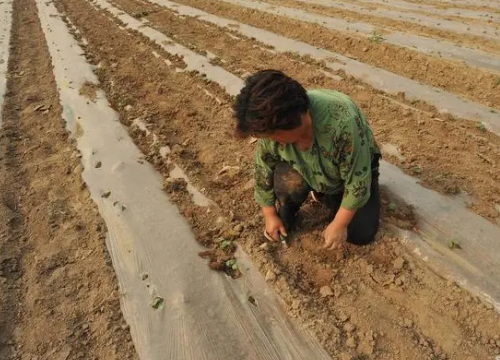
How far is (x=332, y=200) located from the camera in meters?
2.50

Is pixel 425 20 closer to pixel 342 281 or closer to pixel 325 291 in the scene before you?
pixel 342 281

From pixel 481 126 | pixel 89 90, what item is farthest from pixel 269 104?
pixel 89 90

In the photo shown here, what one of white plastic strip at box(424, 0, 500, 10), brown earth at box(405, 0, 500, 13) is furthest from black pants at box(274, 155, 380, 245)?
white plastic strip at box(424, 0, 500, 10)

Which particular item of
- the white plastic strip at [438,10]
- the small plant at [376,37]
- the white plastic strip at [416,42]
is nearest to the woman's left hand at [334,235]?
the white plastic strip at [416,42]

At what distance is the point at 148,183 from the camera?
3361 millimetres

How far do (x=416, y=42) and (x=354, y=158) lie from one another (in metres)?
4.72

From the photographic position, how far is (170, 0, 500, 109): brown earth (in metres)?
4.66

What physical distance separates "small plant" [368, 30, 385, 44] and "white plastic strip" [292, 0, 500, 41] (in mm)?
1148

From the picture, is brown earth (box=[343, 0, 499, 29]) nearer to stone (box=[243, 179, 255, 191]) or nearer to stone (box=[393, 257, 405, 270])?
stone (box=[243, 179, 255, 191])

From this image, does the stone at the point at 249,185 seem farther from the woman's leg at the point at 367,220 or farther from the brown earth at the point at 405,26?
the brown earth at the point at 405,26

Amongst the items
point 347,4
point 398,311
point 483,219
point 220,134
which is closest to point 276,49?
point 220,134

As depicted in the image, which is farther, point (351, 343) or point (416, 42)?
point (416, 42)

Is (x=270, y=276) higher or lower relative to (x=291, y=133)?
lower

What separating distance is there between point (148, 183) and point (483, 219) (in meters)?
2.50
